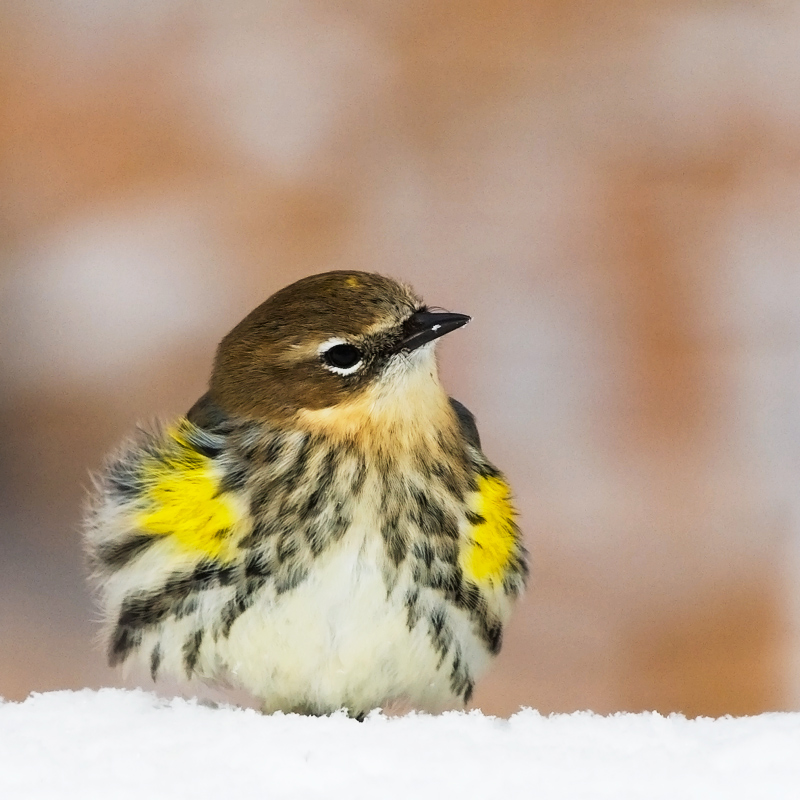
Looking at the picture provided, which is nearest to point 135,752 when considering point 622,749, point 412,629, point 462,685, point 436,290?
point 622,749

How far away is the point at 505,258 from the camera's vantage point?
129 cm

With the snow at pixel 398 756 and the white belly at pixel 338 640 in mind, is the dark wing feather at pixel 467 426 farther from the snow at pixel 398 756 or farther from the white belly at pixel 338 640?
the snow at pixel 398 756

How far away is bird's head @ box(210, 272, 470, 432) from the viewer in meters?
0.83

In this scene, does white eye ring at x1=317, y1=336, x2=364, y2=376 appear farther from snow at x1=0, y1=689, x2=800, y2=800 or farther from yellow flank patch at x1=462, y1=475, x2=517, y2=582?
snow at x1=0, y1=689, x2=800, y2=800

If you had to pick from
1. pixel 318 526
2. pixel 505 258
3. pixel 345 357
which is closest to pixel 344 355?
pixel 345 357

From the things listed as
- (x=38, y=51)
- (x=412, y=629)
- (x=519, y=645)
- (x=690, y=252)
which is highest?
(x=38, y=51)

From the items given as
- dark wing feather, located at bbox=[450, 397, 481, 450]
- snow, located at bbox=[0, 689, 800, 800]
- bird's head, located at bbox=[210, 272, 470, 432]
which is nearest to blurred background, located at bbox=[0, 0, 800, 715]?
dark wing feather, located at bbox=[450, 397, 481, 450]

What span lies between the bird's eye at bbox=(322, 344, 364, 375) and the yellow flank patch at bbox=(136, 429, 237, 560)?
4.8 inches

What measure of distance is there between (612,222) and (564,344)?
0.15 m

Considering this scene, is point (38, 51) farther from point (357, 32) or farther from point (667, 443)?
point (667, 443)

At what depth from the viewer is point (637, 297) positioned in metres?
1.28

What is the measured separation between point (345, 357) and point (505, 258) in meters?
0.49

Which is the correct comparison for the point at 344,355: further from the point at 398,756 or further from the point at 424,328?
the point at 398,756

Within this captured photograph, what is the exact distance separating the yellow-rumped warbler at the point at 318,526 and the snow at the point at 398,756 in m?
0.22
